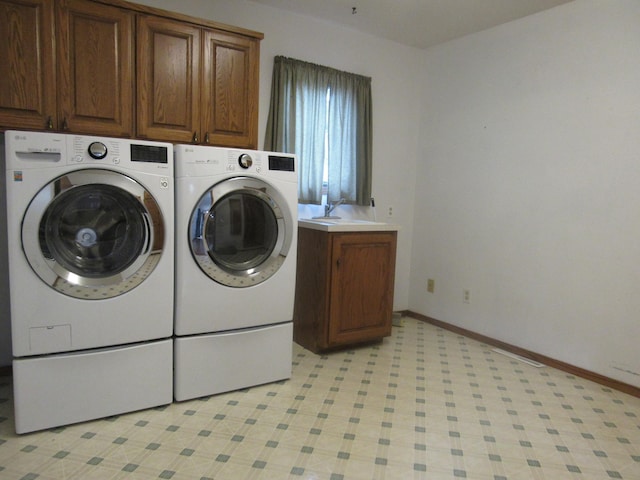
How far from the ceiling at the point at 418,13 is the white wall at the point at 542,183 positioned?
0.43 feet

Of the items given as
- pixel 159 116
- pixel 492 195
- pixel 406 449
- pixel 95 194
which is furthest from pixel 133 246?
pixel 492 195

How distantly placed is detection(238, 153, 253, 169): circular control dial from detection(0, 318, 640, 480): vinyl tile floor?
1223 millimetres

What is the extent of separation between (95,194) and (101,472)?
1.13 m

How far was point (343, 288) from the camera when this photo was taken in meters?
2.86

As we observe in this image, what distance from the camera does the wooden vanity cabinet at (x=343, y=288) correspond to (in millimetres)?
2818

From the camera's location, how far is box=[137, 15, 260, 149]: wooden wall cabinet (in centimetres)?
221

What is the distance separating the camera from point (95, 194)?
6.16 feet

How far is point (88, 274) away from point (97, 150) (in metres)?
0.55

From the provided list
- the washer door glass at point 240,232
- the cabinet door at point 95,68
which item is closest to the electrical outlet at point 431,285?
the washer door glass at point 240,232

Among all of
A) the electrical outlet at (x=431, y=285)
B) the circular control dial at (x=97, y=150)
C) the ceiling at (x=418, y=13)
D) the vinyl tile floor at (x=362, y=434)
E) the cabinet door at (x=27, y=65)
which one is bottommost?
the vinyl tile floor at (x=362, y=434)

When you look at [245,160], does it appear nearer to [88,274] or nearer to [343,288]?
[88,274]

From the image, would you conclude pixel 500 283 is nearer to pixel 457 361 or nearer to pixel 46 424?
pixel 457 361

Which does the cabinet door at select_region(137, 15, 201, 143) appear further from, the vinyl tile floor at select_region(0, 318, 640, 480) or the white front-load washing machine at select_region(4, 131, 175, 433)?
the vinyl tile floor at select_region(0, 318, 640, 480)

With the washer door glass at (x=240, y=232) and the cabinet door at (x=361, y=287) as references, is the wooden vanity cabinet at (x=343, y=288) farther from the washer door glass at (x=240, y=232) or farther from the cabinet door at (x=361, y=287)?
the washer door glass at (x=240, y=232)
